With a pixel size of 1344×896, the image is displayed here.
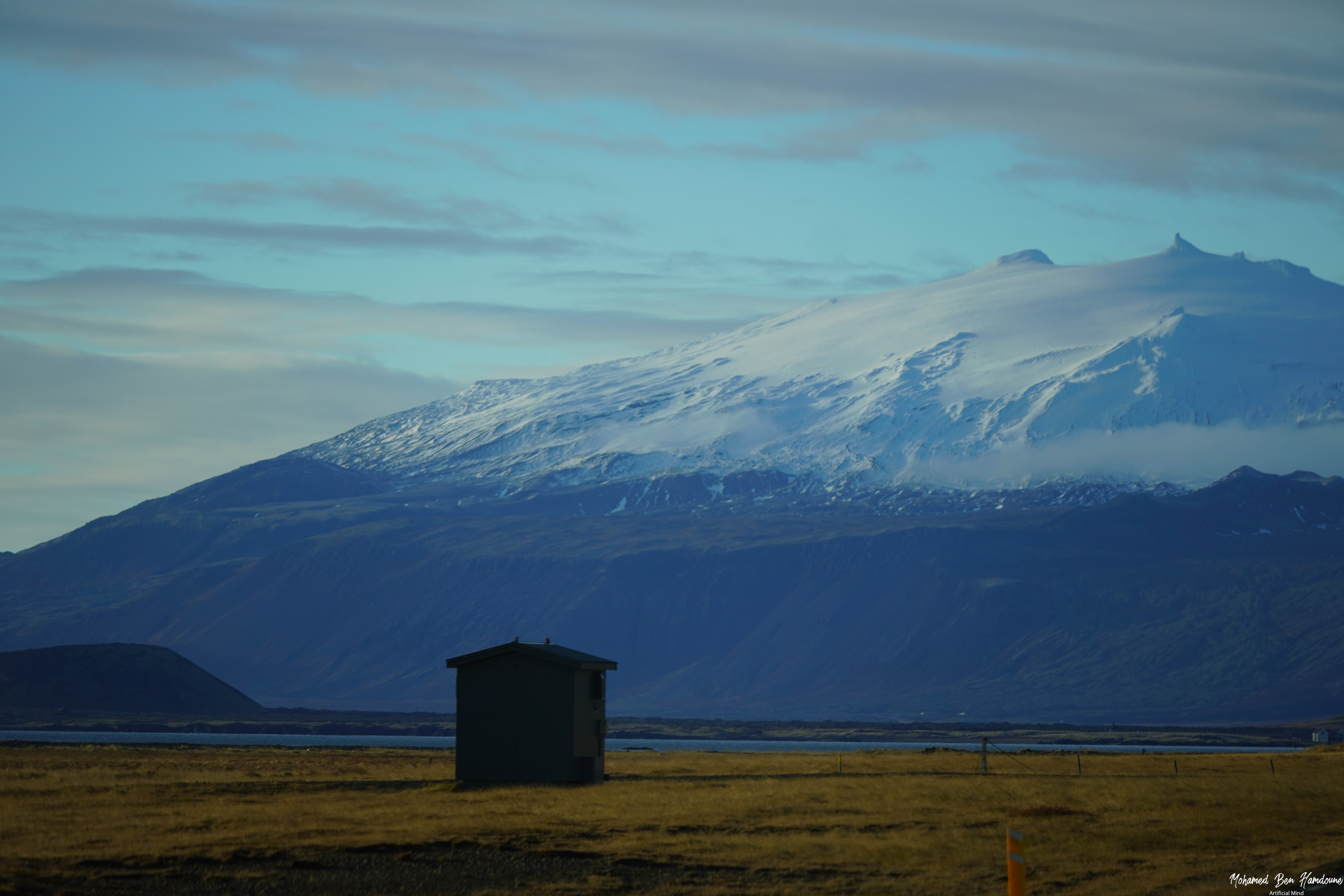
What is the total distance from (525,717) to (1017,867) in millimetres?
23234

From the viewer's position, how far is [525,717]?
3731cm

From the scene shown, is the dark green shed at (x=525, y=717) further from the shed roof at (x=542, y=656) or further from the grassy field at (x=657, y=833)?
the grassy field at (x=657, y=833)

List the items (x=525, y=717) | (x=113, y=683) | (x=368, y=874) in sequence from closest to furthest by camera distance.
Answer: (x=368, y=874) < (x=525, y=717) < (x=113, y=683)

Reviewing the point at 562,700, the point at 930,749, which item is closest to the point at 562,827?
the point at 562,700

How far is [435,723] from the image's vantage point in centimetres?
18662

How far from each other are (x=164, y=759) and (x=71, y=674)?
14104cm

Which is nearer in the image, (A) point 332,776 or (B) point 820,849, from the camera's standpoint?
(B) point 820,849

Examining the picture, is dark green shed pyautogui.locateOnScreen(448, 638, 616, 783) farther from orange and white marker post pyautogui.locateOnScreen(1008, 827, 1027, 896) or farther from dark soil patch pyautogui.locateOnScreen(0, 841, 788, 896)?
orange and white marker post pyautogui.locateOnScreen(1008, 827, 1027, 896)

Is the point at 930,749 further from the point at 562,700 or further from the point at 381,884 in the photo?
the point at 381,884

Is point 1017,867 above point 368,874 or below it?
above

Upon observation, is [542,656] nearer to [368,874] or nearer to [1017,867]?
[368,874]

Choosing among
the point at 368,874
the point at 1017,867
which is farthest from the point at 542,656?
the point at 1017,867

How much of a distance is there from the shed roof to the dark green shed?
3 centimetres

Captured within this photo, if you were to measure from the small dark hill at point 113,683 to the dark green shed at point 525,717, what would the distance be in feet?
480
